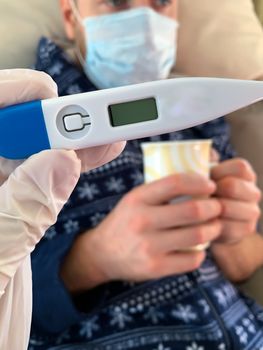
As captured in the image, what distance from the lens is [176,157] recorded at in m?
0.76

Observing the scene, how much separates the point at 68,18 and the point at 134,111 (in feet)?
2.12

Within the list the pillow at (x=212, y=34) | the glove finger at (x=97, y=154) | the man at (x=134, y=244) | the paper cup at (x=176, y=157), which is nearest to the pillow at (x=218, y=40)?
the pillow at (x=212, y=34)

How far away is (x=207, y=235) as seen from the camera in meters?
0.81

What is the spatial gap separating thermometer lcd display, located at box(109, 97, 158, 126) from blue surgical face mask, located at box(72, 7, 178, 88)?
0.51 meters

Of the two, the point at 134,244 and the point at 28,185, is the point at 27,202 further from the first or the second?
the point at 134,244

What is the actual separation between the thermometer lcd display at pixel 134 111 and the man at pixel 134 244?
0.37 m

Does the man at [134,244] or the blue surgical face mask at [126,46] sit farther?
the blue surgical face mask at [126,46]

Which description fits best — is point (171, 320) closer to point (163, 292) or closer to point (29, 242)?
point (163, 292)

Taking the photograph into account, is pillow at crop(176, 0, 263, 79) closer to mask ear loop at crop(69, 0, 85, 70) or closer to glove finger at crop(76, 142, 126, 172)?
mask ear loop at crop(69, 0, 85, 70)

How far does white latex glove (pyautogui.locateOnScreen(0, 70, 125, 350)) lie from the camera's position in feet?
1.42

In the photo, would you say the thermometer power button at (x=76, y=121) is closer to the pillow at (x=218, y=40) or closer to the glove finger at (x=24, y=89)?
the glove finger at (x=24, y=89)

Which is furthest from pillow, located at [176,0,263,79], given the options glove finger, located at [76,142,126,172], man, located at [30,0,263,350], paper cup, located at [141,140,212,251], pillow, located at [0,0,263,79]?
glove finger, located at [76,142,126,172]

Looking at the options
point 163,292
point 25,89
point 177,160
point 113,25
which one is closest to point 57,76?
point 113,25

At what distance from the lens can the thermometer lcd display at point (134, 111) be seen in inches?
16.0
